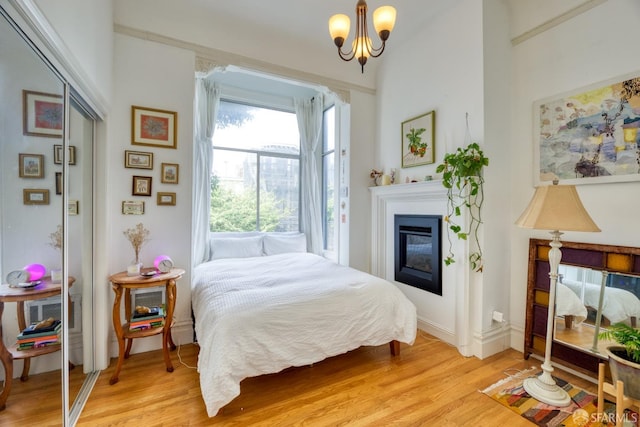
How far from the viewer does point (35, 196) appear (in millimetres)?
1346

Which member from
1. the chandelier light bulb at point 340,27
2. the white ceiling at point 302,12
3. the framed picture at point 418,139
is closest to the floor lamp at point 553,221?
the framed picture at point 418,139

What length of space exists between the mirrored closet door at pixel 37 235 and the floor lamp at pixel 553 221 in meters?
2.78

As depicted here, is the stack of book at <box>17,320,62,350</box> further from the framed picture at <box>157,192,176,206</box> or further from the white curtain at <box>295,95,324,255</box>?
the white curtain at <box>295,95,324,255</box>

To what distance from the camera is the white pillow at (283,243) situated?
3840mm

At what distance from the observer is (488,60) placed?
2455mm

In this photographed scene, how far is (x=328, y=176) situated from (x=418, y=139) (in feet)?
5.50

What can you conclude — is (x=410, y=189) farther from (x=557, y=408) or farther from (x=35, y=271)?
(x=35, y=271)

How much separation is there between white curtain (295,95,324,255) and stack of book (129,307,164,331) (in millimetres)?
2335

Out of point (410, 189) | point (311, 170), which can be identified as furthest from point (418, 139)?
point (311, 170)

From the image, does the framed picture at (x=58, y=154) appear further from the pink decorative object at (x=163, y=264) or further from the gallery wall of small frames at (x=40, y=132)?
the pink decorative object at (x=163, y=264)

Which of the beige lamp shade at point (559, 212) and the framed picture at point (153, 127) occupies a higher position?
the framed picture at point (153, 127)

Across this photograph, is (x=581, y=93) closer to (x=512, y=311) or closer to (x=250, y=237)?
(x=512, y=311)

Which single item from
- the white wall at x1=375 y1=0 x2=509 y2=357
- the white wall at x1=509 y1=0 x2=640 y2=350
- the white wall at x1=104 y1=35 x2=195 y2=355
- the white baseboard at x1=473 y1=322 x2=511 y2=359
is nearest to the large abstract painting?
the white wall at x1=509 y1=0 x2=640 y2=350

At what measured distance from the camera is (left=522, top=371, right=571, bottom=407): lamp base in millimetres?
1805
